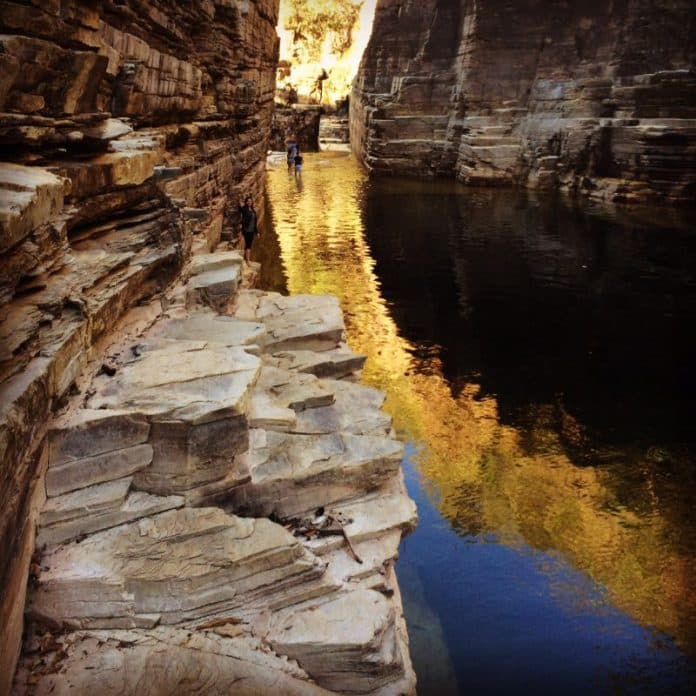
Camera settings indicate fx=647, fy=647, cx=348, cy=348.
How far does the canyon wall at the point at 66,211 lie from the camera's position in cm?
361

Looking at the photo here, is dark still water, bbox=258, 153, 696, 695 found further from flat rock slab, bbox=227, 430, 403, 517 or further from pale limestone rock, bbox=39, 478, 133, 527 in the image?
pale limestone rock, bbox=39, 478, 133, 527

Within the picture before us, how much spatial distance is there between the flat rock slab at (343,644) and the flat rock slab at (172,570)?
24 centimetres

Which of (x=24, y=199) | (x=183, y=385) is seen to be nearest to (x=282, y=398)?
(x=183, y=385)

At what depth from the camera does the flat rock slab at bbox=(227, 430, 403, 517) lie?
4.51 m

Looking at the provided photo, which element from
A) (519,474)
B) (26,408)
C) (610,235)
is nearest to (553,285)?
(610,235)

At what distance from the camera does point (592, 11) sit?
27016 mm

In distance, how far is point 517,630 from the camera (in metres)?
5.34

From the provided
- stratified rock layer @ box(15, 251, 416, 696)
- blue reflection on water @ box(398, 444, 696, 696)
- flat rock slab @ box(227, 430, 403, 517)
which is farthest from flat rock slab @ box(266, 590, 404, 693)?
blue reflection on water @ box(398, 444, 696, 696)

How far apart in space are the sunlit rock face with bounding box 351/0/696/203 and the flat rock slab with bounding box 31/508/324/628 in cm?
2390

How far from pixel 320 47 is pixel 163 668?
6061 centimetres

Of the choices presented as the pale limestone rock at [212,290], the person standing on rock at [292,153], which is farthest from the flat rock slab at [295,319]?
the person standing on rock at [292,153]

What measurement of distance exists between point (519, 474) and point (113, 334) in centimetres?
465

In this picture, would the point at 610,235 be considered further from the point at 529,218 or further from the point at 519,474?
the point at 519,474

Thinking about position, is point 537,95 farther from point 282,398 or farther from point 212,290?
point 282,398
